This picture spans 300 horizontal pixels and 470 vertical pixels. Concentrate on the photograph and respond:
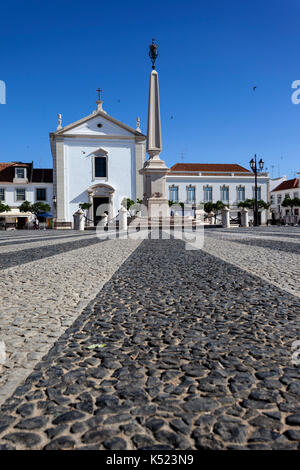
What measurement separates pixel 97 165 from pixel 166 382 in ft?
109

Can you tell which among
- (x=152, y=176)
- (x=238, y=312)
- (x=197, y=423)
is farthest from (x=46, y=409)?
(x=152, y=176)

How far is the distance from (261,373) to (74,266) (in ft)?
12.4

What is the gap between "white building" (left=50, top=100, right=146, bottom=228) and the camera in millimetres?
32750

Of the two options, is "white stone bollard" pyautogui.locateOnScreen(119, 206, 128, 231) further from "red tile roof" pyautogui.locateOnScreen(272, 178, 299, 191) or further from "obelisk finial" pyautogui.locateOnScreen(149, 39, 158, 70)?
"red tile roof" pyautogui.locateOnScreen(272, 178, 299, 191)

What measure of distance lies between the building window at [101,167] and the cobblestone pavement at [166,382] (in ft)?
104

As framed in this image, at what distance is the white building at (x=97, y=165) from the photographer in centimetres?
3275

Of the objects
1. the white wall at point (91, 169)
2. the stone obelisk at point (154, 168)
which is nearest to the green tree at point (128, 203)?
the white wall at point (91, 169)

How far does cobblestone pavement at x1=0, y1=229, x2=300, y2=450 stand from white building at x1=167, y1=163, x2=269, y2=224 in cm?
4399

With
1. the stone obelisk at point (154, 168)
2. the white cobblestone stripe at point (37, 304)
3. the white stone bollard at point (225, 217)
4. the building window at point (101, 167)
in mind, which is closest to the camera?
the white cobblestone stripe at point (37, 304)

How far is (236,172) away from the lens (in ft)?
158

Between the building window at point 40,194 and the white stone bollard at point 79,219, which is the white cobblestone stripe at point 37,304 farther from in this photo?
the building window at point 40,194

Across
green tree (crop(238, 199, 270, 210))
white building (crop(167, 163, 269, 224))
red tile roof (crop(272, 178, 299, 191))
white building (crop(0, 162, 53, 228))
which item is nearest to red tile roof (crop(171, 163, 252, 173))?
white building (crop(167, 163, 269, 224))
